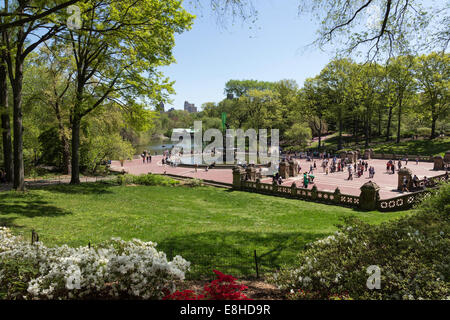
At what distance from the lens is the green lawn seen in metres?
7.48

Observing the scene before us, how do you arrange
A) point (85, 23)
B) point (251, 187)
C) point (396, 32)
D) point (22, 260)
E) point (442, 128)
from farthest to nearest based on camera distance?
point (442, 128)
point (251, 187)
point (85, 23)
point (396, 32)
point (22, 260)

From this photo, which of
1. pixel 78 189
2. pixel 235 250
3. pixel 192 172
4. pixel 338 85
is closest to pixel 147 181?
pixel 78 189

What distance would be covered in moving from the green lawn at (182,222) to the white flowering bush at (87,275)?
1.86 metres

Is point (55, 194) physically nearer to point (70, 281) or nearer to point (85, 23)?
point (85, 23)

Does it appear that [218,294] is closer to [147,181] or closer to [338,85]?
[147,181]

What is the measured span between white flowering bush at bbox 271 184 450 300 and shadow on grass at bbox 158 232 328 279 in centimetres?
145

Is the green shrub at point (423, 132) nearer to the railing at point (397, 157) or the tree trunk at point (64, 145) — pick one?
the railing at point (397, 157)

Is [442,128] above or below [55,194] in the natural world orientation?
above

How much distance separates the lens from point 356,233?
5750 millimetres

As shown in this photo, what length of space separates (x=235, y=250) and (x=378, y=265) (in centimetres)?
400

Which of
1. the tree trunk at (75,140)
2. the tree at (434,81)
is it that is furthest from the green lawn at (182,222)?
the tree at (434,81)

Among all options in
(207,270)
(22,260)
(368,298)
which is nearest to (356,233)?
(368,298)

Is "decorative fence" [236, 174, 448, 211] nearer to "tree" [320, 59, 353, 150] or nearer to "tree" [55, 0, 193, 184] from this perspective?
"tree" [55, 0, 193, 184]

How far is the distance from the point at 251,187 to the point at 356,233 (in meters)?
17.9
